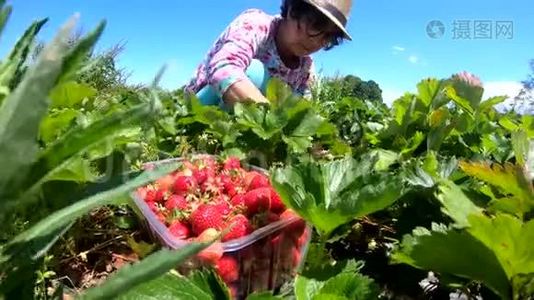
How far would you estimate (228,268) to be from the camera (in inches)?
29.5

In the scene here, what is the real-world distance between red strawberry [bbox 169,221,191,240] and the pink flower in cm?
79

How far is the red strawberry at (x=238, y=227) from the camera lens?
2.58 feet

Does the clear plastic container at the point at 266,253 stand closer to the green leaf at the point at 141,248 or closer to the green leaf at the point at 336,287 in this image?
the green leaf at the point at 141,248

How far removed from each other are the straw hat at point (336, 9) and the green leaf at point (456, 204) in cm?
204

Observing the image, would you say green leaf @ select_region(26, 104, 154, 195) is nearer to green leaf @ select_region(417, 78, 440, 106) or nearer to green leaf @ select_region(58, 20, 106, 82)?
green leaf @ select_region(58, 20, 106, 82)

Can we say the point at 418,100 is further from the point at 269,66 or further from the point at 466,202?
the point at 269,66

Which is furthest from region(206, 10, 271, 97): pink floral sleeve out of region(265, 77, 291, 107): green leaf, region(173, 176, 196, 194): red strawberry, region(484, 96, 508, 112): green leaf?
region(173, 176, 196, 194): red strawberry

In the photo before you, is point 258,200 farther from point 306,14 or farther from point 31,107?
point 306,14

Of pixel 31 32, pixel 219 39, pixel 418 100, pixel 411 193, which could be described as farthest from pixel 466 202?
pixel 219 39

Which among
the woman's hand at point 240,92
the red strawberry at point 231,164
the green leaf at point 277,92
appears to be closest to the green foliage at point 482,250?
the red strawberry at point 231,164

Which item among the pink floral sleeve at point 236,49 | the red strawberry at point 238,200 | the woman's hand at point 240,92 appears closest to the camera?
the red strawberry at point 238,200

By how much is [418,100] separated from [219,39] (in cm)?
152

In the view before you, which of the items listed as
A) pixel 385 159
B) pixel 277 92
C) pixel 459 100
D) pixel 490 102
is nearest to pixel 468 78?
pixel 490 102

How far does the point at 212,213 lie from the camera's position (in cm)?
84
